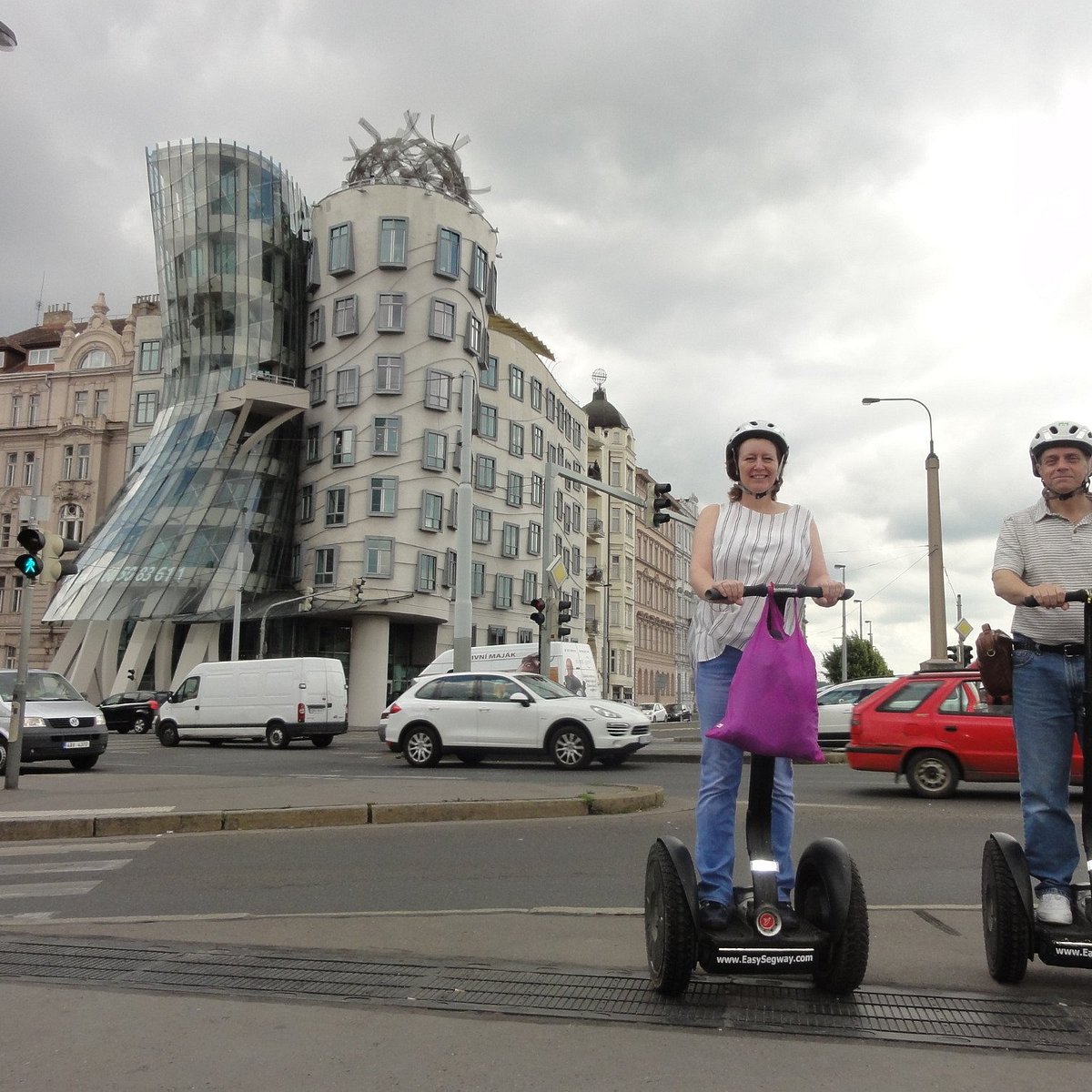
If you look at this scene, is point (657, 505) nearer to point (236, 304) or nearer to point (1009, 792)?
point (1009, 792)

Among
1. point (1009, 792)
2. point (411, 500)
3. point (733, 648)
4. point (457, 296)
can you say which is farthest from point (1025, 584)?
point (457, 296)

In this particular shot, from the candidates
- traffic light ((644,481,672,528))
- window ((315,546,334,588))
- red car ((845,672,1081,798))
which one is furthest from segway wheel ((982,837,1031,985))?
window ((315,546,334,588))

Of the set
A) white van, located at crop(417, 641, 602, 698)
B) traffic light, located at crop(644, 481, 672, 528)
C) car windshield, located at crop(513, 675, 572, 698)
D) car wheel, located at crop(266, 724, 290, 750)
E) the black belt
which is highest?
traffic light, located at crop(644, 481, 672, 528)

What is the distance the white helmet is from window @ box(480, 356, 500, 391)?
180ft

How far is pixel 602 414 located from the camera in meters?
86.4

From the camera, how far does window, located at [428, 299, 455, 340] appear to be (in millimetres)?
52312

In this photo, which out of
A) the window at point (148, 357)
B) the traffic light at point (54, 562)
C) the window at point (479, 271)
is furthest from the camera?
the window at point (148, 357)

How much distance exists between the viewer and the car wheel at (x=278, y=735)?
27266mm

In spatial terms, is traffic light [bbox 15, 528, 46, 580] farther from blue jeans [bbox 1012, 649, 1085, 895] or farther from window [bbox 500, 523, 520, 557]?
window [bbox 500, 523, 520, 557]

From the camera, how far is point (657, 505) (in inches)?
873

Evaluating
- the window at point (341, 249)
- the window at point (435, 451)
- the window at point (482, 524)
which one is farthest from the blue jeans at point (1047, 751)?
the window at point (482, 524)

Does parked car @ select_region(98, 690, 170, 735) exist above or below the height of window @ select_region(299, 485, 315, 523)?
below

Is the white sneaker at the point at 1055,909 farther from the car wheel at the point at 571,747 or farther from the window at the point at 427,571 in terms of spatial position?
the window at the point at 427,571

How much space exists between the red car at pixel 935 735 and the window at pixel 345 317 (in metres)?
43.2
